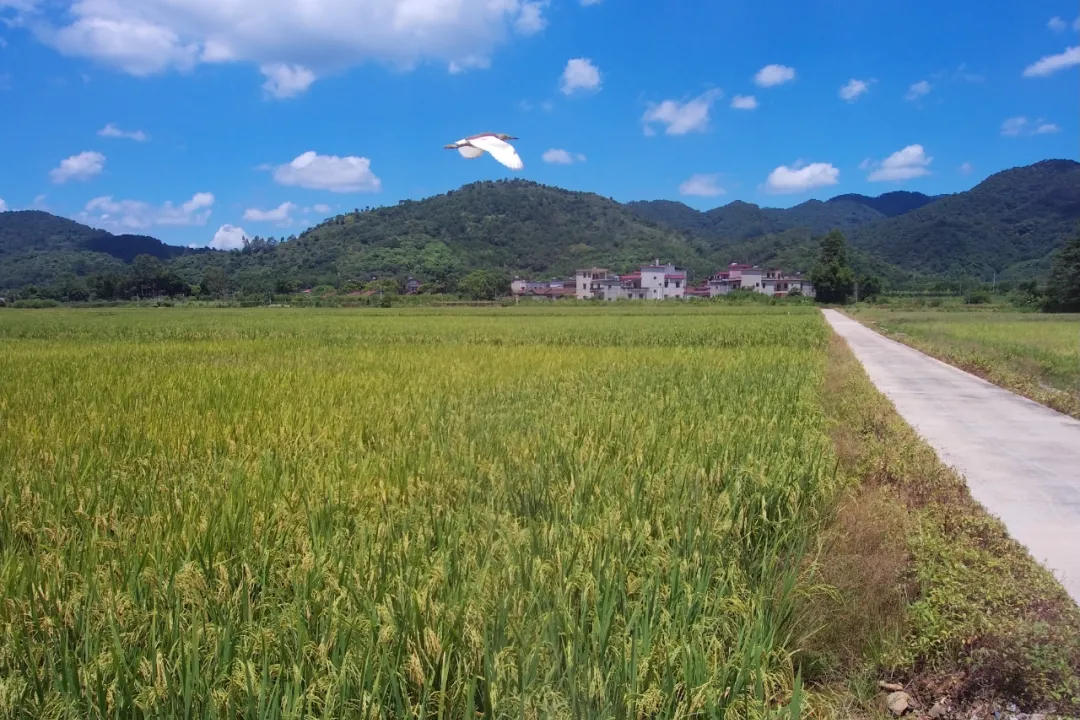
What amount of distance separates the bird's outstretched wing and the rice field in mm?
1359

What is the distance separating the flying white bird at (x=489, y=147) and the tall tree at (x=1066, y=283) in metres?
59.7

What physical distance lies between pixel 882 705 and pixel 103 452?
422 centimetres

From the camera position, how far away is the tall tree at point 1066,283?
4935 centimetres

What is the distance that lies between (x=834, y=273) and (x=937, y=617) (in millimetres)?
73479

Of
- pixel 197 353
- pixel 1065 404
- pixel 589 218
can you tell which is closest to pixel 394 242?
pixel 589 218

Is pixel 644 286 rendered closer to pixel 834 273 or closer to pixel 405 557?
pixel 834 273

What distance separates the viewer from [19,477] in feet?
11.7

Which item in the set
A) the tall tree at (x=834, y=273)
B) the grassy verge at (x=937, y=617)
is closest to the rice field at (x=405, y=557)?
the grassy verge at (x=937, y=617)

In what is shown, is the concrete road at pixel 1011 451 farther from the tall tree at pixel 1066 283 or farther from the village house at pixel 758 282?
the village house at pixel 758 282

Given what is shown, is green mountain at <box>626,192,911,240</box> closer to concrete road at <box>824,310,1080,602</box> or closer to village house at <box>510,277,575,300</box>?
village house at <box>510,277,575,300</box>

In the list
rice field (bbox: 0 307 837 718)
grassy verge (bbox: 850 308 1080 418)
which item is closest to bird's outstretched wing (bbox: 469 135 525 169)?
rice field (bbox: 0 307 837 718)

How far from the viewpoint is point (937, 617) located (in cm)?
292

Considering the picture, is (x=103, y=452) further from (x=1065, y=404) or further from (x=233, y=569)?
(x=1065, y=404)

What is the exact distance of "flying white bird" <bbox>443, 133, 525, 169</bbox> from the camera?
2.44 meters
